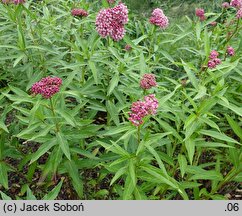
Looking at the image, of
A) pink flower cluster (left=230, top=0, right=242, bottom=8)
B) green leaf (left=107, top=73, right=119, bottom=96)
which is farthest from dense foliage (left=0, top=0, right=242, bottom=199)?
pink flower cluster (left=230, top=0, right=242, bottom=8)

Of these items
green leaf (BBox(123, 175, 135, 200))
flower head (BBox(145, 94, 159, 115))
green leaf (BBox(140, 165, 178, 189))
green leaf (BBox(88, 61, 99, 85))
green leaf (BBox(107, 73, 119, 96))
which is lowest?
green leaf (BBox(123, 175, 135, 200))

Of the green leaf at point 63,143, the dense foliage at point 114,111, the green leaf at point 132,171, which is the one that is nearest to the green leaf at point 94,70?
the dense foliage at point 114,111

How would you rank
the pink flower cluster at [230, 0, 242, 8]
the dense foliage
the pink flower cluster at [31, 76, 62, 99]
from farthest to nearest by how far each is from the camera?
the pink flower cluster at [230, 0, 242, 8] < the dense foliage < the pink flower cluster at [31, 76, 62, 99]

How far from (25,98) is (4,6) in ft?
3.73

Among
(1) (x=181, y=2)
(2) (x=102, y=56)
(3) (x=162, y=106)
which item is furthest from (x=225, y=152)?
(1) (x=181, y=2)

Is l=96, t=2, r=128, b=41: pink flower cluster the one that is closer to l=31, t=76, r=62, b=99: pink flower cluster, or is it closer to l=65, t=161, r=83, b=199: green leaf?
l=31, t=76, r=62, b=99: pink flower cluster

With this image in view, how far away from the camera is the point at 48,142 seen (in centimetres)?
260

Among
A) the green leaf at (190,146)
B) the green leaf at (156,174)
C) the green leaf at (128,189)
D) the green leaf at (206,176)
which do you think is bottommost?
the green leaf at (206,176)

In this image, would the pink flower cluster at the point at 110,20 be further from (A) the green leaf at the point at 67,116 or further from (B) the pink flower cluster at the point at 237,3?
(B) the pink flower cluster at the point at 237,3

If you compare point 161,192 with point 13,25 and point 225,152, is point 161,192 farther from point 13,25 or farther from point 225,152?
point 13,25

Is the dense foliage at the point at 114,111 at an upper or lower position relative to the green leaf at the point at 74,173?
upper

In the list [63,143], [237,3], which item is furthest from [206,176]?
[237,3]

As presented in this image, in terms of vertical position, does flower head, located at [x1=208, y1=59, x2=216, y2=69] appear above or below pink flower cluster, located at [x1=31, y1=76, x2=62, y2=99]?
above
